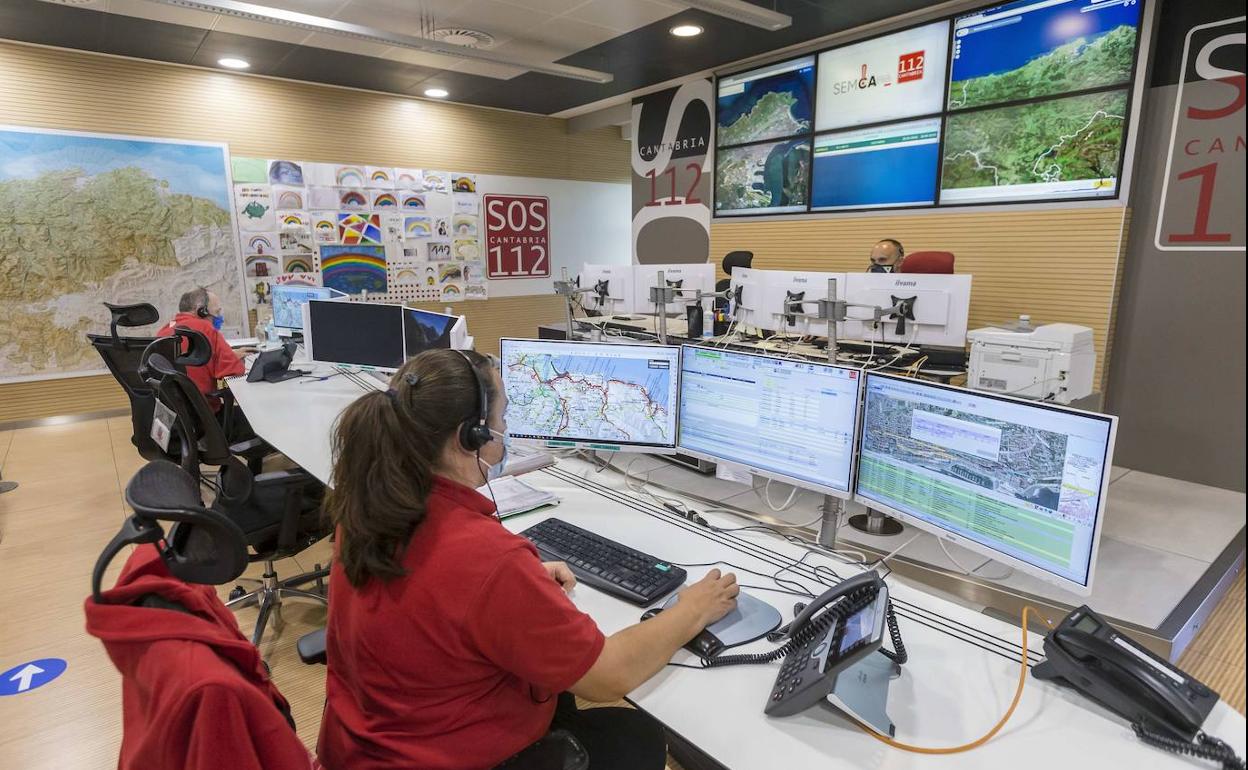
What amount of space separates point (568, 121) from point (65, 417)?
5.84 meters

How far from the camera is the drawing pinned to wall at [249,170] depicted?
19.5ft

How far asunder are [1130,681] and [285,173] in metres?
6.90

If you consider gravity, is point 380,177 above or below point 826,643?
above

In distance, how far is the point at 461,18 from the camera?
191 inches

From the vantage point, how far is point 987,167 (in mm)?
4535

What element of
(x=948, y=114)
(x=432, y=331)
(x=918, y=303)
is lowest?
(x=432, y=331)

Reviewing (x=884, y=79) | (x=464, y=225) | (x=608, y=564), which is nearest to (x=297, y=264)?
Answer: (x=464, y=225)

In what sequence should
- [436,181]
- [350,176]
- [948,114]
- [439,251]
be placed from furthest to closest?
[439,251]
[436,181]
[350,176]
[948,114]

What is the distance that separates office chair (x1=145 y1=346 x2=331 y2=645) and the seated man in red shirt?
1.40m

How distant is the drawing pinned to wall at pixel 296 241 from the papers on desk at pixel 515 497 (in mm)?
5180

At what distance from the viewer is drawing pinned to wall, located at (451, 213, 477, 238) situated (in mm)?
7398

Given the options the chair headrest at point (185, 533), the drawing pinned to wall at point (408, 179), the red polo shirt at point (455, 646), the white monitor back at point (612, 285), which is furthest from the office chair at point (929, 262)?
the drawing pinned to wall at point (408, 179)

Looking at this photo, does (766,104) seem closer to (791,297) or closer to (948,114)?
(948,114)

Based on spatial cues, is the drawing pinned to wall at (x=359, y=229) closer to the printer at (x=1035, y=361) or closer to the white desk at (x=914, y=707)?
the printer at (x=1035, y=361)
